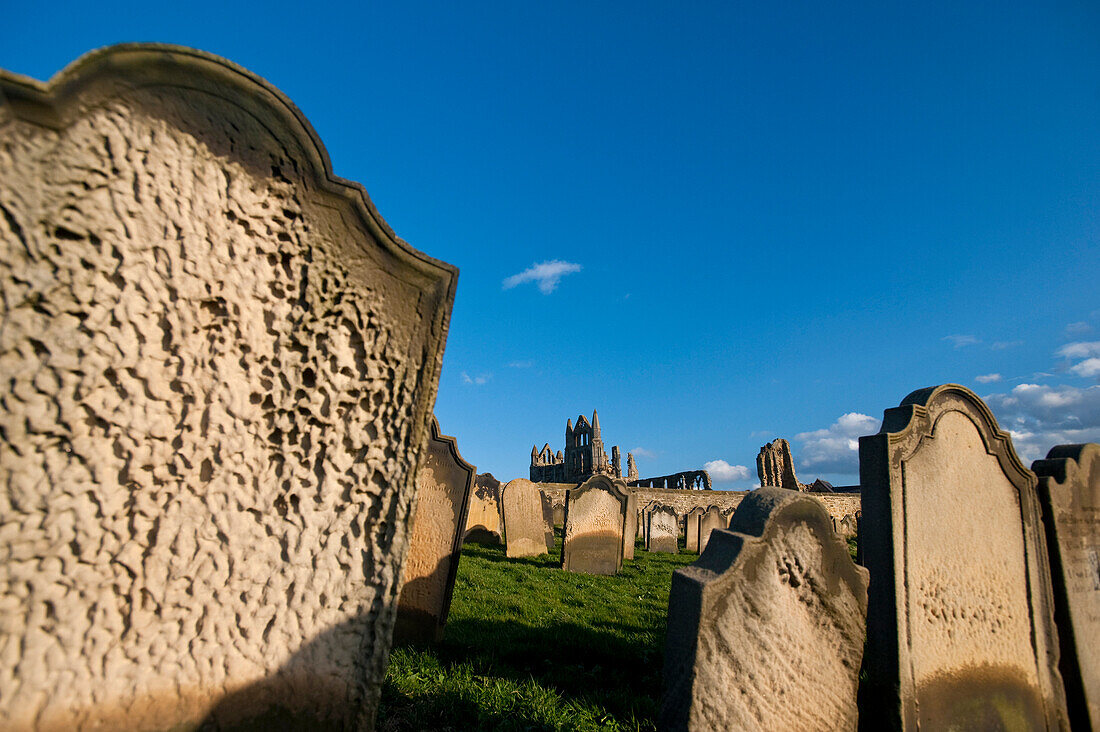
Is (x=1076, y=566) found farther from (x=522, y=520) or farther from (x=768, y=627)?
(x=522, y=520)

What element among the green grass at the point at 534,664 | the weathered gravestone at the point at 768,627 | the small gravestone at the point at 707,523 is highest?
the small gravestone at the point at 707,523

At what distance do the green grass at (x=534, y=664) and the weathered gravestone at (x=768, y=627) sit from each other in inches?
38.1

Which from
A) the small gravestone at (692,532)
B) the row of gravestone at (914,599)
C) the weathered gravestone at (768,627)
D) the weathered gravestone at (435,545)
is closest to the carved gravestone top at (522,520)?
the small gravestone at (692,532)

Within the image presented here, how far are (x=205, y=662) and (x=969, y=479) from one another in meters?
4.35

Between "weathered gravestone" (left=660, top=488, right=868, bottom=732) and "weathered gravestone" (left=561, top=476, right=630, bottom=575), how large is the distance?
6.09 m

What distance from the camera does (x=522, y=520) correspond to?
33.8 ft

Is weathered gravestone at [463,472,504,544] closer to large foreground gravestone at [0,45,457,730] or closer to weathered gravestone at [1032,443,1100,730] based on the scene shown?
weathered gravestone at [1032,443,1100,730]

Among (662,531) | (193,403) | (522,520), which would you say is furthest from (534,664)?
(662,531)

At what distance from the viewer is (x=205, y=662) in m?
1.39

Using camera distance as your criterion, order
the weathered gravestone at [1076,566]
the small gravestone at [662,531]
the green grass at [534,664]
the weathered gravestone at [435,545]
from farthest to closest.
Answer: the small gravestone at [662,531] → the weathered gravestone at [435,545] → the weathered gravestone at [1076,566] → the green grass at [534,664]

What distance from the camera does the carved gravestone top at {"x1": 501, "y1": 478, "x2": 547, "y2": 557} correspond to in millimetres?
9977

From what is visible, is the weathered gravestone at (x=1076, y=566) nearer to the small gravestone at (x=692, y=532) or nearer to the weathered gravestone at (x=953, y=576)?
the weathered gravestone at (x=953, y=576)

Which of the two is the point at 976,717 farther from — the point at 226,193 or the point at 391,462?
the point at 226,193

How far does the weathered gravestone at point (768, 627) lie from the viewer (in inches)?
83.4
